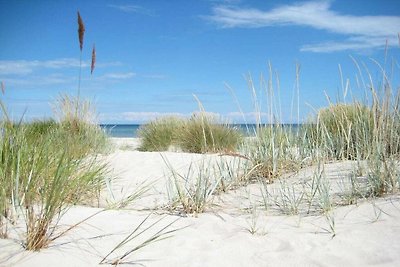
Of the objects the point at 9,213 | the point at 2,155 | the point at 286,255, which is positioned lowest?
the point at 286,255

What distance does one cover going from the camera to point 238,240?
9.02ft

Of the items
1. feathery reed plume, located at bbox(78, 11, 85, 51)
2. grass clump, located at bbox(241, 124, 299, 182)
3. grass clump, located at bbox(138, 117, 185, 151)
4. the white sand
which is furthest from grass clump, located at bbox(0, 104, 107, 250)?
grass clump, located at bbox(138, 117, 185, 151)

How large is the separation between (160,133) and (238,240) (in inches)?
347

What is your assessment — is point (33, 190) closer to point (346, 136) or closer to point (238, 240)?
point (238, 240)

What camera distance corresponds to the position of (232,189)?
455cm

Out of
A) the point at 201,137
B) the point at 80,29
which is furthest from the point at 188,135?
the point at 80,29

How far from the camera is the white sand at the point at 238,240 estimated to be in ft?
7.79

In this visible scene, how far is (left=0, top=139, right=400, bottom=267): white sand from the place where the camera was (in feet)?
7.79

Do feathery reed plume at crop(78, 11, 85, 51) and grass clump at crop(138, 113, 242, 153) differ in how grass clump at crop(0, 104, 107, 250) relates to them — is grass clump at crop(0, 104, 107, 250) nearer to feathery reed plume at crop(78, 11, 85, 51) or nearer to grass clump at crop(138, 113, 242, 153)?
feathery reed plume at crop(78, 11, 85, 51)

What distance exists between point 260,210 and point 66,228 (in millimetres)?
1656

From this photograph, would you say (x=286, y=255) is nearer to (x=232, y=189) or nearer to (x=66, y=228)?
(x=66, y=228)

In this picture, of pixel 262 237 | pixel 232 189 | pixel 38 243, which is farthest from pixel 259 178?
pixel 38 243

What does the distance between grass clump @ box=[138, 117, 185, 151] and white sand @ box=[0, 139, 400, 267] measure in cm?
723

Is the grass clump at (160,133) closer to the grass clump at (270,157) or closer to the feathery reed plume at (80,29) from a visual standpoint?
the grass clump at (270,157)
